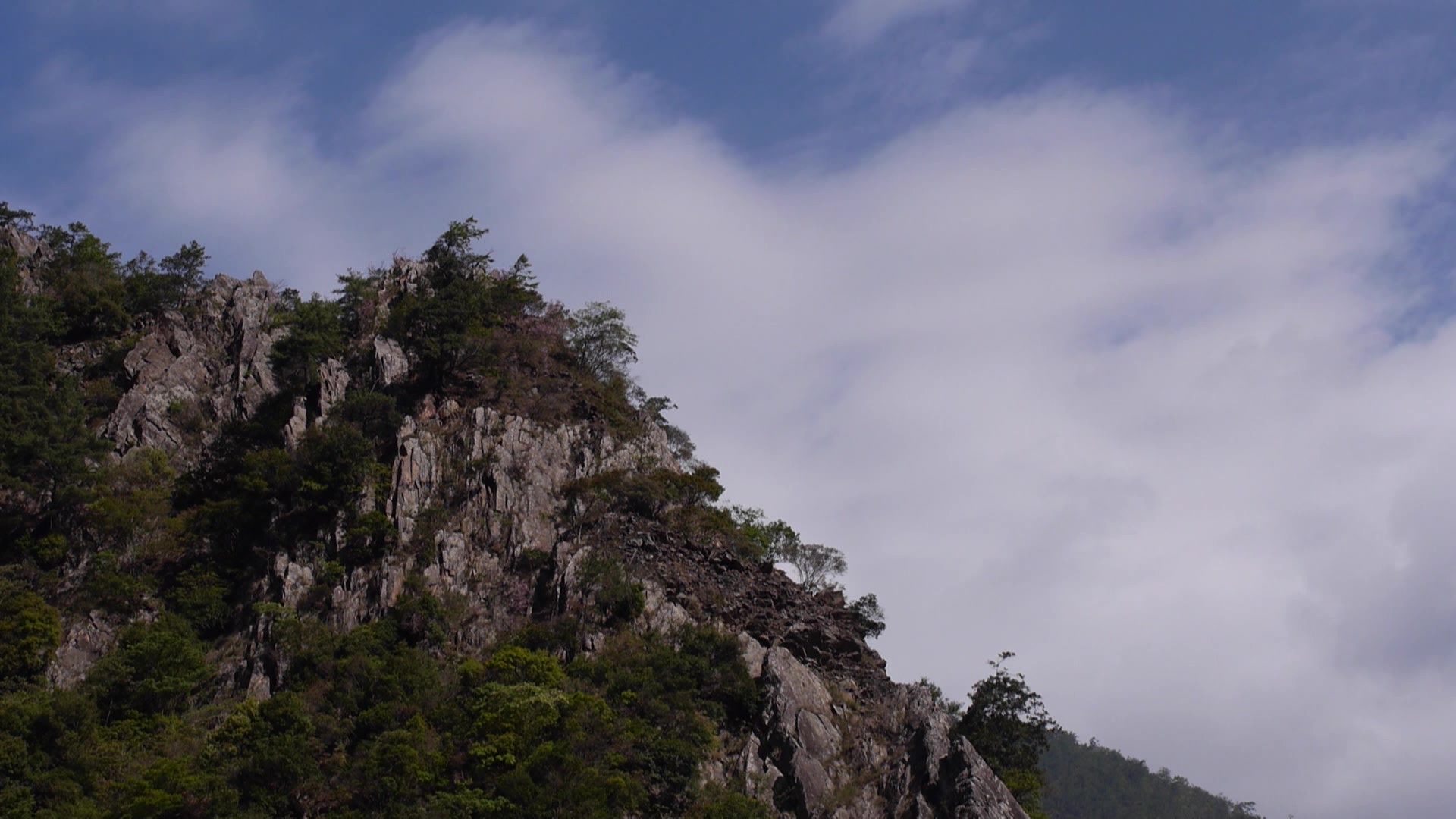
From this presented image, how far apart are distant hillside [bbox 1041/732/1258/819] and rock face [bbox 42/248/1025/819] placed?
134 metres

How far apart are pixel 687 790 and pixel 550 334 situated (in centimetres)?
2990

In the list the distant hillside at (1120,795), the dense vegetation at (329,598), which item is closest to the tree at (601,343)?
the dense vegetation at (329,598)

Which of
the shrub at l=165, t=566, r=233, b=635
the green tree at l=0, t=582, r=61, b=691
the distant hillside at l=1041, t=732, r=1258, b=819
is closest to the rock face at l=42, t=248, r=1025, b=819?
the green tree at l=0, t=582, r=61, b=691

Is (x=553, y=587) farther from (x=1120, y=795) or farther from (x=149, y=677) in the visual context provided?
(x=1120, y=795)

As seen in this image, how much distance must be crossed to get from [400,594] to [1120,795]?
161837mm

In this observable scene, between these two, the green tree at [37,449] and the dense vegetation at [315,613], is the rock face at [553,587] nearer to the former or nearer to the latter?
the dense vegetation at [315,613]

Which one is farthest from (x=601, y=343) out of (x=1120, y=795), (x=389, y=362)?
(x=1120, y=795)

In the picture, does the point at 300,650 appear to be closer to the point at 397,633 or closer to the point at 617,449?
the point at 397,633

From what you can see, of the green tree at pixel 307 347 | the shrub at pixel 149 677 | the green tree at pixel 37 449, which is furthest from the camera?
the green tree at pixel 307 347

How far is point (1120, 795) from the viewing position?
186 m

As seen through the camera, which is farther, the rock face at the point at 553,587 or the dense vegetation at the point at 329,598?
the rock face at the point at 553,587

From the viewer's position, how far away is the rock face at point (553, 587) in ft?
150

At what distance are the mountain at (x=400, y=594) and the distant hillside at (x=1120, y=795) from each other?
131 metres

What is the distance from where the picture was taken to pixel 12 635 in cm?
4788
